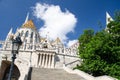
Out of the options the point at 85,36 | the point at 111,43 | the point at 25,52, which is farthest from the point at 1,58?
the point at 111,43

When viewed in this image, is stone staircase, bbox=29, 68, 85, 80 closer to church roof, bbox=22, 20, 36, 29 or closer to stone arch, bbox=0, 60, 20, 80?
stone arch, bbox=0, 60, 20, 80

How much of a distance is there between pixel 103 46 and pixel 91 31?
847 cm

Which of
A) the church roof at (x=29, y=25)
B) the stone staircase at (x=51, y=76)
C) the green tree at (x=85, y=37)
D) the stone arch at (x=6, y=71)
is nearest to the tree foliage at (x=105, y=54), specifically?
the stone staircase at (x=51, y=76)

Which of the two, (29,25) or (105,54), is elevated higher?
(29,25)

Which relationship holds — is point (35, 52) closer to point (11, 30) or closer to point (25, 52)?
point (25, 52)

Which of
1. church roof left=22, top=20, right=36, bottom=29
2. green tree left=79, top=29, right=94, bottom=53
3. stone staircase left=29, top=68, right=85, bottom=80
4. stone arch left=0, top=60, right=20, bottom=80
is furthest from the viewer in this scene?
church roof left=22, top=20, right=36, bottom=29

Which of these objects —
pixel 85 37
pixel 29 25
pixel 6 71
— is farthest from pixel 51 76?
pixel 29 25

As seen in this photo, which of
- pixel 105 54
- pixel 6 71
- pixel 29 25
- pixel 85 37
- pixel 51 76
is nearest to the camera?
pixel 51 76

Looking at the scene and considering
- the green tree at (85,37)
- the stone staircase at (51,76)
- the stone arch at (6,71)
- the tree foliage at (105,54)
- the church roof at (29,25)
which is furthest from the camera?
the church roof at (29,25)

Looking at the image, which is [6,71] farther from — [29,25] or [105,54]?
[29,25]

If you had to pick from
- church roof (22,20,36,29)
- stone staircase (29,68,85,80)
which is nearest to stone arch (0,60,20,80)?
stone staircase (29,68,85,80)

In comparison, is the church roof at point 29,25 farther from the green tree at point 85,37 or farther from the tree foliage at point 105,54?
the tree foliage at point 105,54

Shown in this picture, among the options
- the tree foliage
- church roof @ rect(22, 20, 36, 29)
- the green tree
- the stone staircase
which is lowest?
the stone staircase

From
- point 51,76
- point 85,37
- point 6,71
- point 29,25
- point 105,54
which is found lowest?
point 51,76
